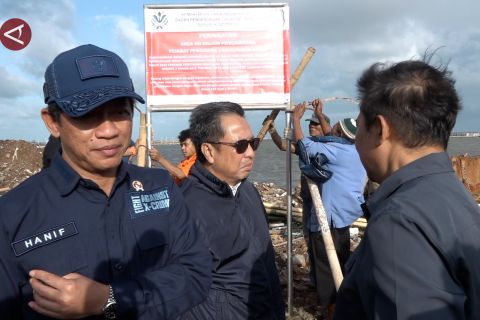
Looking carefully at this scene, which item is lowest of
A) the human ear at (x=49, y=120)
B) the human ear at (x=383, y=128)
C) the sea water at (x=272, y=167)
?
the sea water at (x=272, y=167)

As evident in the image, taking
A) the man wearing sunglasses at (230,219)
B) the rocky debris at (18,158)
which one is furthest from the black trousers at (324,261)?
the rocky debris at (18,158)

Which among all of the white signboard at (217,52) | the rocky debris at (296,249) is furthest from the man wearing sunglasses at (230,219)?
the rocky debris at (296,249)

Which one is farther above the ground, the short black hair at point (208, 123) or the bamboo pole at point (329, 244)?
the short black hair at point (208, 123)

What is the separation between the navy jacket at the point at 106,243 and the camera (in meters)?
1.65

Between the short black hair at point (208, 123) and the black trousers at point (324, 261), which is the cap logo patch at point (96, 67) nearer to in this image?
the short black hair at point (208, 123)

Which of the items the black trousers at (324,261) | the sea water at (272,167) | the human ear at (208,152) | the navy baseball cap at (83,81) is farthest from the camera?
the sea water at (272,167)

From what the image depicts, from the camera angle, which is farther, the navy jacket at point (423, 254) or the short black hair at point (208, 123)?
the short black hair at point (208, 123)

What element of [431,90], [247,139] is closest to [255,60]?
[247,139]

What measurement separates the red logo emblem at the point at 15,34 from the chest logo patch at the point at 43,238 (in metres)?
4.44

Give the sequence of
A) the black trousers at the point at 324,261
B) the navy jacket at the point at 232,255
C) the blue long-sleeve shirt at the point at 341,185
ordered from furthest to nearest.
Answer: the black trousers at the point at 324,261
the blue long-sleeve shirt at the point at 341,185
the navy jacket at the point at 232,255

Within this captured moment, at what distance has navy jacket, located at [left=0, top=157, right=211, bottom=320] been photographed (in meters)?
1.65

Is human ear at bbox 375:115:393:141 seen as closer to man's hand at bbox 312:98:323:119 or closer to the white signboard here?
the white signboard

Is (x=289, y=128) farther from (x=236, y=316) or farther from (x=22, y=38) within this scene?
(x=22, y=38)

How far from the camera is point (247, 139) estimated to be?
325cm
